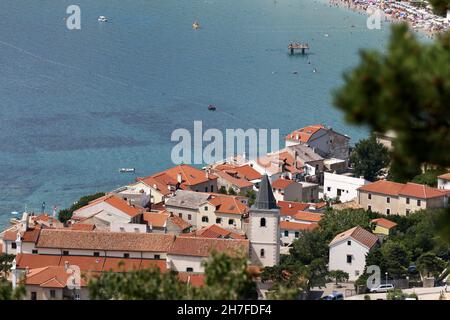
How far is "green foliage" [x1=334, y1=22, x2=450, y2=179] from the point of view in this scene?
6902 millimetres

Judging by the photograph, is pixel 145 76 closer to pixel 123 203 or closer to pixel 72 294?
pixel 123 203

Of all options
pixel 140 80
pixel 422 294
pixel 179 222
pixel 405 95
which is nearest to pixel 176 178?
pixel 179 222

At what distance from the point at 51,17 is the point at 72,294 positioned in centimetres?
4303

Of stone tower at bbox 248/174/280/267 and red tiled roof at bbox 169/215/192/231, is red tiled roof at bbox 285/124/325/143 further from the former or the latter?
stone tower at bbox 248/174/280/267

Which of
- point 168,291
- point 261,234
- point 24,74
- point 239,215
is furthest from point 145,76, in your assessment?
point 168,291

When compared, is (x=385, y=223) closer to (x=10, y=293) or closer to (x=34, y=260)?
(x=34, y=260)

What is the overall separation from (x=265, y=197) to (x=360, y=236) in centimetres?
205

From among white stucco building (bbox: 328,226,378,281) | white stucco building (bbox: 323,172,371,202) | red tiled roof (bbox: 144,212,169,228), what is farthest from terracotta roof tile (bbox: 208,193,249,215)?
white stucco building (bbox: 323,172,371,202)

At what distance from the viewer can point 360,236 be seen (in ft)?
71.2

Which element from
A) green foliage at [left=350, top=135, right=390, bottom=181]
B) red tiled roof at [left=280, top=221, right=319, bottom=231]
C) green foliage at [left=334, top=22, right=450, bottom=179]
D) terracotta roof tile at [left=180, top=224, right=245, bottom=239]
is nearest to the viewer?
green foliage at [left=334, top=22, right=450, bottom=179]

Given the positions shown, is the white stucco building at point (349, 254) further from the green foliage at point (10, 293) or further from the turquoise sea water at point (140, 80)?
the green foliage at point (10, 293)

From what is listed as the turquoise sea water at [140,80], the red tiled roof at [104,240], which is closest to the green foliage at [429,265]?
the red tiled roof at [104,240]

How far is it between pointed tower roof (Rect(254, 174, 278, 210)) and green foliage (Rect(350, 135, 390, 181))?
8160 mm

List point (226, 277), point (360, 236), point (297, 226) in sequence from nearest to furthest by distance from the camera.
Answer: point (226, 277)
point (360, 236)
point (297, 226)
